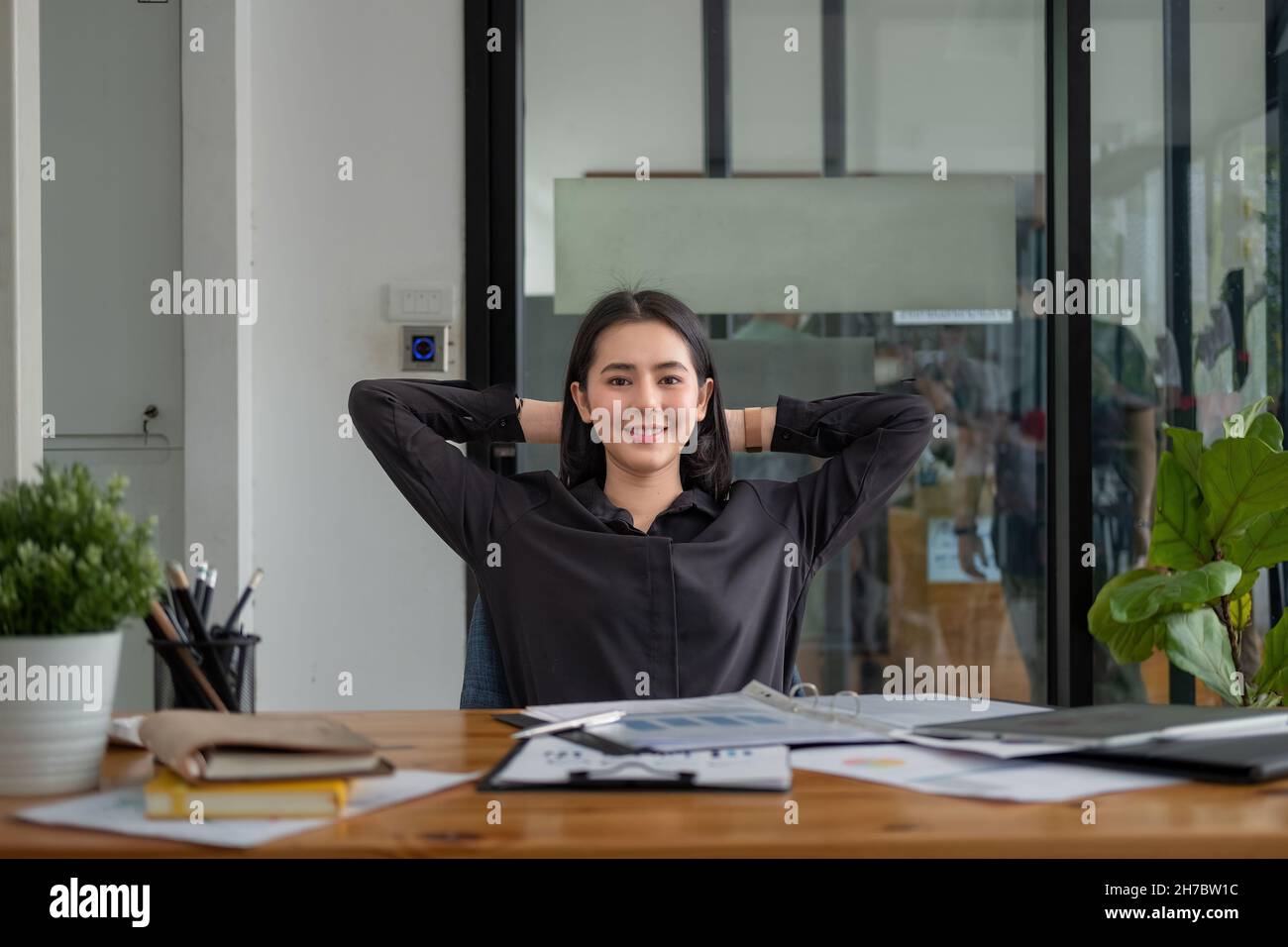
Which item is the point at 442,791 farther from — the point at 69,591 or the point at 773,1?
the point at 773,1

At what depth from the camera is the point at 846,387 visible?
9.95 ft

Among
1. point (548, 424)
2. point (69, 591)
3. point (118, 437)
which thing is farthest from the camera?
point (118, 437)

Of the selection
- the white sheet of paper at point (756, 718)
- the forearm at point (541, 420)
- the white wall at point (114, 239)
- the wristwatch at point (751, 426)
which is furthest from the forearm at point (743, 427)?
the white wall at point (114, 239)

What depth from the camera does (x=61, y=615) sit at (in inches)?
33.8

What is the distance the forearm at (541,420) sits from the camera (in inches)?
76.9

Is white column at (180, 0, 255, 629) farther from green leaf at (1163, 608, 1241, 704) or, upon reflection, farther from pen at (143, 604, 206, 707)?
green leaf at (1163, 608, 1241, 704)

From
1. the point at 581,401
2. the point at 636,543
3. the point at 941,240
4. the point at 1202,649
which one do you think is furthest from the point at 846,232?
the point at 636,543

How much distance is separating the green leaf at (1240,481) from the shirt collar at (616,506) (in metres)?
1.27

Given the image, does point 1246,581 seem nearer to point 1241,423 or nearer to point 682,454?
point 1241,423

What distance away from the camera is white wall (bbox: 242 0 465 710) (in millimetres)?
2975

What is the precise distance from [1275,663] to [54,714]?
2.53 m

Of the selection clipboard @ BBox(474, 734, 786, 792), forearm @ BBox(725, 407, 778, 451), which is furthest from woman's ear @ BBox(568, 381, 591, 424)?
clipboard @ BBox(474, 734, 786, 792)
